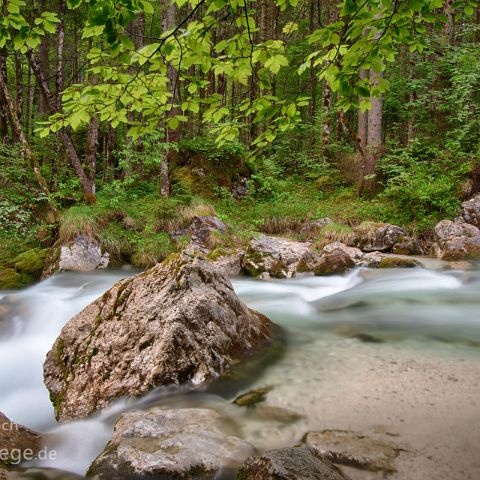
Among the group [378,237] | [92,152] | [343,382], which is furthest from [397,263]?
[92,152]

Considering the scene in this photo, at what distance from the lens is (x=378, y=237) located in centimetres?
1084

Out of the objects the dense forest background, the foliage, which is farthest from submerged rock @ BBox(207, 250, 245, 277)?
the foliage

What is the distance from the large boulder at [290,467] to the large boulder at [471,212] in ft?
34.9

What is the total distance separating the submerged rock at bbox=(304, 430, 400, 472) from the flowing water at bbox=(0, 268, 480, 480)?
0.25 feet

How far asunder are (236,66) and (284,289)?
5.94 meters

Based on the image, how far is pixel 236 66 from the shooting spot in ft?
8.24

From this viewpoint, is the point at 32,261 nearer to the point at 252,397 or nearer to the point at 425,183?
the point at 252,397

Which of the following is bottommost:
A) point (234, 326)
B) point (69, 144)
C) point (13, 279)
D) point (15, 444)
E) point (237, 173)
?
point (13, 279)

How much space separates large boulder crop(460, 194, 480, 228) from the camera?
11.1m

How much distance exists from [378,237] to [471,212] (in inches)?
109

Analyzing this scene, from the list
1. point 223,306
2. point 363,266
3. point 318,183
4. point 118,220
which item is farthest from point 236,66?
point 318,183

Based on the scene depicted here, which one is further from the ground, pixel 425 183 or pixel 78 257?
pixel 425 183

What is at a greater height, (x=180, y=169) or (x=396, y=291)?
(x=180, y=169)

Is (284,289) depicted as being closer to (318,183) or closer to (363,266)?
(363,266)
